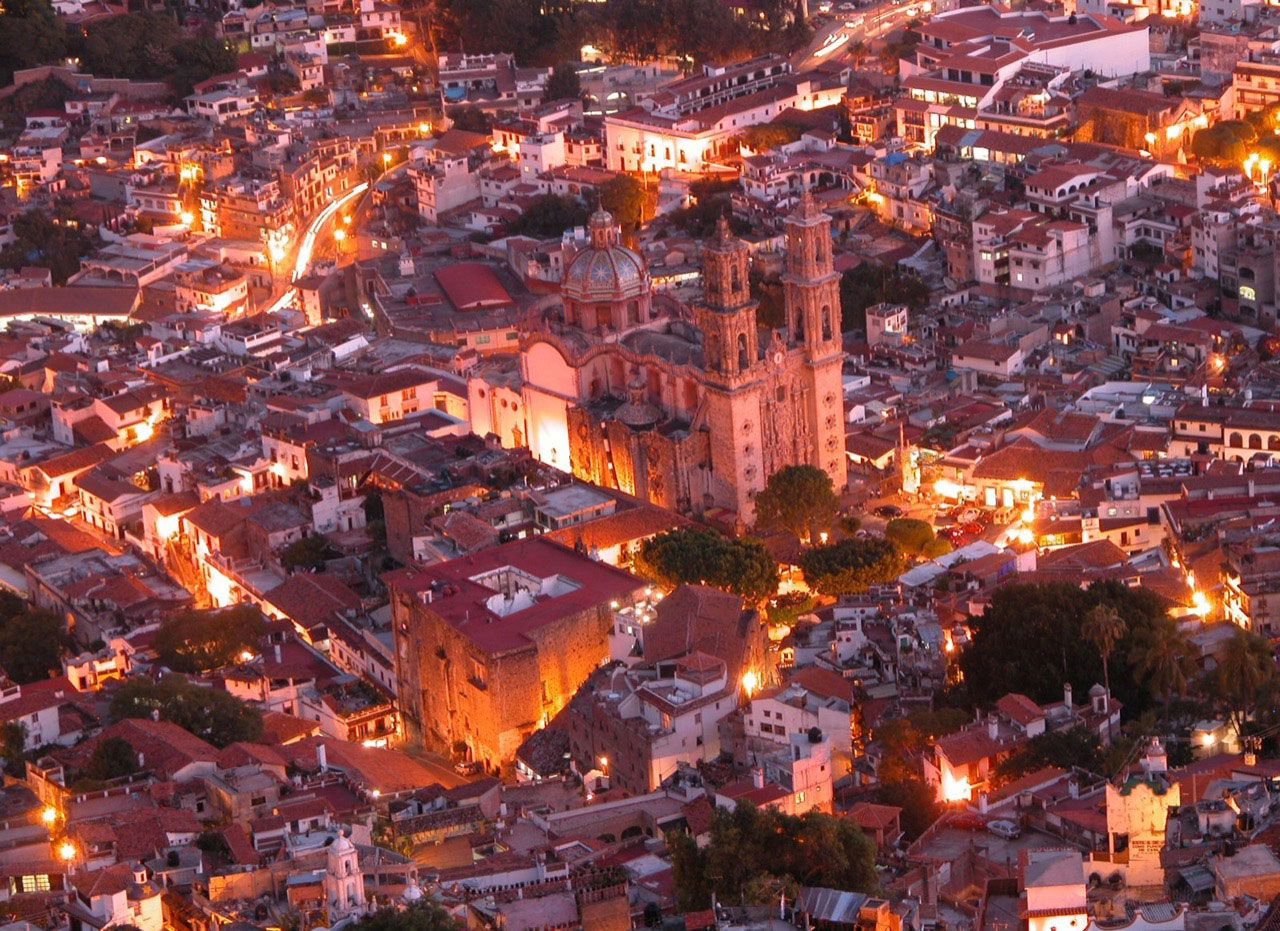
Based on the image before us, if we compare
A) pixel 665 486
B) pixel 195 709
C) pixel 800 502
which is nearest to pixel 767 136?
pixel 665 486

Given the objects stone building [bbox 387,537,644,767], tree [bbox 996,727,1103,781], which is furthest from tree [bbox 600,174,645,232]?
tree [bbox 996,727,1103,781]

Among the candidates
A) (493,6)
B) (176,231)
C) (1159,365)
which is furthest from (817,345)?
(493,6)

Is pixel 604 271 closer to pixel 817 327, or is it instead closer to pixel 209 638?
pixel 817 327

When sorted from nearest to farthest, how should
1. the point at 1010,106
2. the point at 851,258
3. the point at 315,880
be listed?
the point at 315,880, the point at 851,258, the point at 1010,106

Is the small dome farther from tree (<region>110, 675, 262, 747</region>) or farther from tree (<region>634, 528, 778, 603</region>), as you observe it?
tree (<region>110, 675, 262, 747</region>)

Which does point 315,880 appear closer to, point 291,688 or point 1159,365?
point 291,688

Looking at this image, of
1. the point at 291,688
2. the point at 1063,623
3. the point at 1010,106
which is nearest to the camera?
the point at 1063,623

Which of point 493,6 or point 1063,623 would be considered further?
point 493,6
